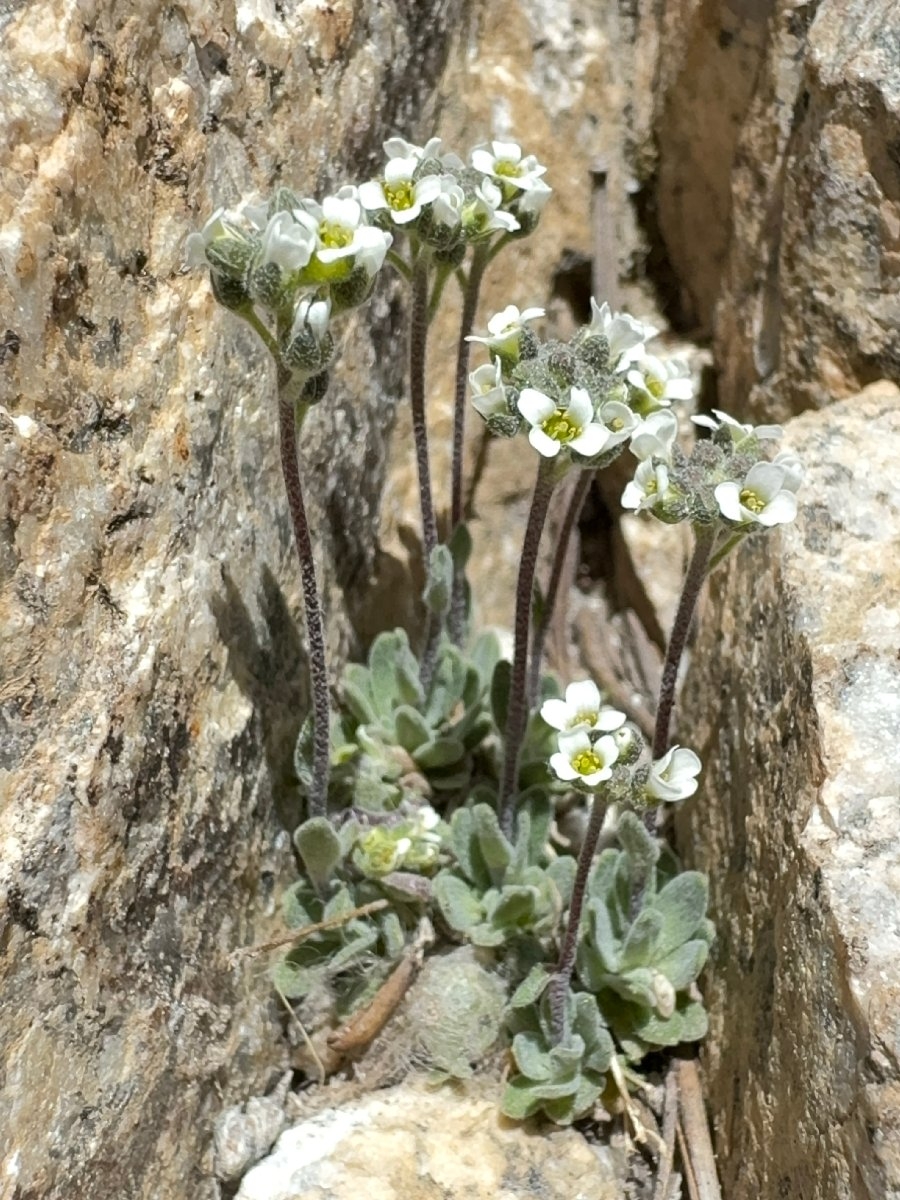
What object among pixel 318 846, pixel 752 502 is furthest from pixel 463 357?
pixel 318 846

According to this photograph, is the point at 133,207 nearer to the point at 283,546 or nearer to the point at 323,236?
the point at 323,236

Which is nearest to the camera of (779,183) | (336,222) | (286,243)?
(286,243)

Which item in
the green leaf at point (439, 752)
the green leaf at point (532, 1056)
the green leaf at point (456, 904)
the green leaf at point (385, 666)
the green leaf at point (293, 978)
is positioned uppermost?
the green leaf at point (385, 666)

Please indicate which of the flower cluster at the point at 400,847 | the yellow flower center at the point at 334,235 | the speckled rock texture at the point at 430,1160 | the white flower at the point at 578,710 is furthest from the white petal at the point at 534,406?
the speckled rock texture at the point at 430,1160

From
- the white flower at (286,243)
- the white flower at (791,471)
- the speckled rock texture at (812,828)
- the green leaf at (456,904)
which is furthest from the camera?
the green leaf at (456,904)

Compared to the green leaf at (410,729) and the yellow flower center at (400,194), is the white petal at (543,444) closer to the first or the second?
the yellow flower center at (400,194)

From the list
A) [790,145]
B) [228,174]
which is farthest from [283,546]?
[790,145]

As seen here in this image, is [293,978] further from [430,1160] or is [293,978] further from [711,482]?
[711,482]
